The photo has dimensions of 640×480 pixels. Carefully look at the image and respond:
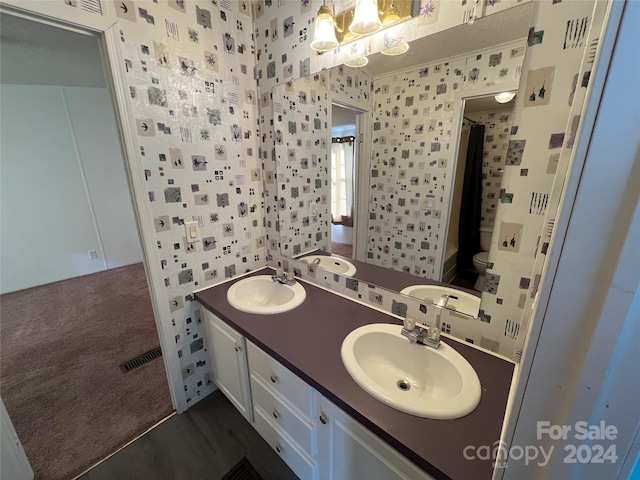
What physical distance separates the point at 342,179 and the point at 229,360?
1.22 metres

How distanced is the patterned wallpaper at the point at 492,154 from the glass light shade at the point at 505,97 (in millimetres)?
31

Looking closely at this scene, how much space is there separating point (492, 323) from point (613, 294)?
0.79m

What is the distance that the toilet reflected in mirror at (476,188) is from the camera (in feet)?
2.88

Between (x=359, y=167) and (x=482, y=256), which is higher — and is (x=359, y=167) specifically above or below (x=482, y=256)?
above

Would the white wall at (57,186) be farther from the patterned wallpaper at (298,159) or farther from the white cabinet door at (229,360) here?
the white cabinet door at (229,360)

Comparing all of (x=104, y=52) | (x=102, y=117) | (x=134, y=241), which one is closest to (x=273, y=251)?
(x=104, y=52)

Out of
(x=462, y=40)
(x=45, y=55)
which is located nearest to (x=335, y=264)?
(x=462, y=40)

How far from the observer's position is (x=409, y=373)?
1017 millimetres

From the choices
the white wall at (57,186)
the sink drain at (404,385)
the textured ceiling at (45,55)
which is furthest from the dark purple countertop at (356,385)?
the white wall at (57,186)

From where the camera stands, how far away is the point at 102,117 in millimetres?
3537

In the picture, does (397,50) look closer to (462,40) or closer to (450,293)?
(462,40)

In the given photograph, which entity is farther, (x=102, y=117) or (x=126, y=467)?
(x=102, y=117)

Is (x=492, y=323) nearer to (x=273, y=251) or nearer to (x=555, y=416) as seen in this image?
(x=555, y=416)

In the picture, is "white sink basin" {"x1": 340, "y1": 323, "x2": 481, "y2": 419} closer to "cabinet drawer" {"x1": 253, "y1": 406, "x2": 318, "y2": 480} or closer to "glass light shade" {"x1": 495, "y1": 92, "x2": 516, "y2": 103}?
"cabinet drawer" {"x1": 253, "y1": 406, "x2": 318, "y2": 480}
